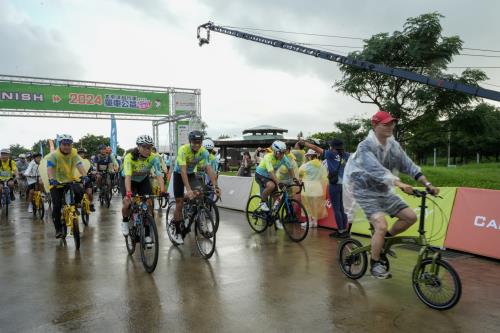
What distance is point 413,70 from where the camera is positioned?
22781mm

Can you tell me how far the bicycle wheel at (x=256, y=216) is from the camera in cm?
877

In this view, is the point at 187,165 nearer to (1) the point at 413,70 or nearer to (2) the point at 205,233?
(2) the point at 205,233

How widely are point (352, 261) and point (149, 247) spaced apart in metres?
2.75

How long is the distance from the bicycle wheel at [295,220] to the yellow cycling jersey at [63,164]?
3.96 meters

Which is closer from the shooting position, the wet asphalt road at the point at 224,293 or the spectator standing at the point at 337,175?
the wet asphalt road at the point at 224,293

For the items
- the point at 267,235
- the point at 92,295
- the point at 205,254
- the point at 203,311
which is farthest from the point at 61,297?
the point at 267,235

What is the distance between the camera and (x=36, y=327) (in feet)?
12.8

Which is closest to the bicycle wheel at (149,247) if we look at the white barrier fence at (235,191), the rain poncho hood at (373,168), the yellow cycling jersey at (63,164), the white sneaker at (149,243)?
the white sneaker at (149,243)

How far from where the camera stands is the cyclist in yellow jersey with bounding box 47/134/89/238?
24.4 ft

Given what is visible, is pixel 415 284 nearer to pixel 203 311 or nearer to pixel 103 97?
pixel 203 311

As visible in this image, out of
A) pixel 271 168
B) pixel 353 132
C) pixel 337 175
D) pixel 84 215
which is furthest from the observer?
pixel 353 132

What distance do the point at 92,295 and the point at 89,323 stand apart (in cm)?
88

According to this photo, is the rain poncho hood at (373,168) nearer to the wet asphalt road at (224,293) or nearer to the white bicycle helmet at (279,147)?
the wet asphalt road at (224,293)

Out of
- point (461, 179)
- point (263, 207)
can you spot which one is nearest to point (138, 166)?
point (263, 207)
